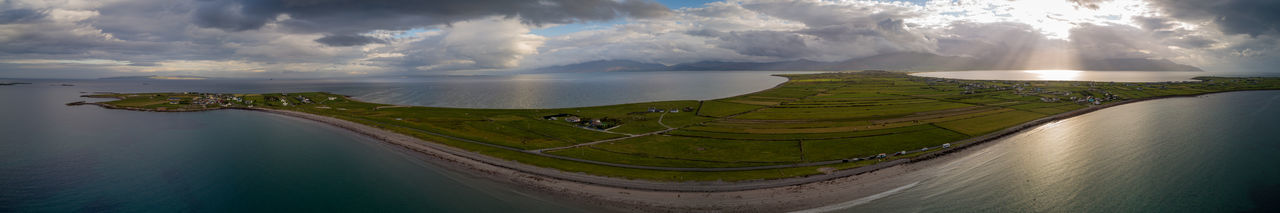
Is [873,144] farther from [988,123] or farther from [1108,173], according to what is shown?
[988,123]

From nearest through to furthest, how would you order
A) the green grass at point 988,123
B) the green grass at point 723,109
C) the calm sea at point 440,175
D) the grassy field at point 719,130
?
the calm sea at point 440,175 < the grassy field at point 719,130 < the green grass at point 988,123 < the green grass at point 723,109

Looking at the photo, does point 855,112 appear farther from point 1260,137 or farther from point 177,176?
point 177,176

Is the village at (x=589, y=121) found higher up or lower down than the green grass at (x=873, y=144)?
higher up

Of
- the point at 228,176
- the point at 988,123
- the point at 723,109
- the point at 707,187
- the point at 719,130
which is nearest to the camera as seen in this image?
the point at 707,187

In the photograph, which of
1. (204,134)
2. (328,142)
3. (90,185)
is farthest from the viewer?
(204,134)

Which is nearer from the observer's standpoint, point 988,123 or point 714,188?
point 714,188

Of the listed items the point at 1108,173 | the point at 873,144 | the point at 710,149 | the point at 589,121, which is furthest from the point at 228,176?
the point at 1108,173

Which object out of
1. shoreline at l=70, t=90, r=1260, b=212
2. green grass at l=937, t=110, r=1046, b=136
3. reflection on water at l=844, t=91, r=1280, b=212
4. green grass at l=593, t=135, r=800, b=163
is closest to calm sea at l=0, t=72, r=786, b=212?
shoreline at l=70, t=90, r=1260, b=212

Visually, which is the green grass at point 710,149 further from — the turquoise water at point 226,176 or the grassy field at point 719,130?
the turquoise water at point 226,176

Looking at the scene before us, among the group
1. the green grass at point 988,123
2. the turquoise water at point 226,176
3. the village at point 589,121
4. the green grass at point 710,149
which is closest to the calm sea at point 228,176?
the turquoise water at point 226,176

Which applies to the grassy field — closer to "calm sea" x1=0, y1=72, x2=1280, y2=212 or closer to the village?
the village

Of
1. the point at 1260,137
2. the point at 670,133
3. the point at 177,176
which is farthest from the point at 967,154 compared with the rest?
the point at 177,176
